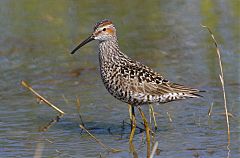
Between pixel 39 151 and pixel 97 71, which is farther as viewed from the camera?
pixel 97 71

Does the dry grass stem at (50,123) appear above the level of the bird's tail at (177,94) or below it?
below

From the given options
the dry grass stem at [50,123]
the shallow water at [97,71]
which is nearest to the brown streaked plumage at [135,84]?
the shallow water at [97,71]

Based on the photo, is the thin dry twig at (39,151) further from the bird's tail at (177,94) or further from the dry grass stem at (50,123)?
the bird's tail at (177,94)

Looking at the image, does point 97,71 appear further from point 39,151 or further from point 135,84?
point 39,151

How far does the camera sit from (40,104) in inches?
430

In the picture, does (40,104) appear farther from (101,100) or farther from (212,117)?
(212,117)

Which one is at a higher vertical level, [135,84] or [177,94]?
[135,84]

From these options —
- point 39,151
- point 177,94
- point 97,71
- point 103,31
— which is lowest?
point 39,151

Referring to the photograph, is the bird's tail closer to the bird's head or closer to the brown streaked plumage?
the brown streaked plumage

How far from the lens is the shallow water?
29.8 ft

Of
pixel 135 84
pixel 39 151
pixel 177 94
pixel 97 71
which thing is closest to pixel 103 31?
pixel 135 84

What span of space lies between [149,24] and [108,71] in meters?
6.30

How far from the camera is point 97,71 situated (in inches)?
498

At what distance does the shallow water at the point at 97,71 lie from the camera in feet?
29.8
